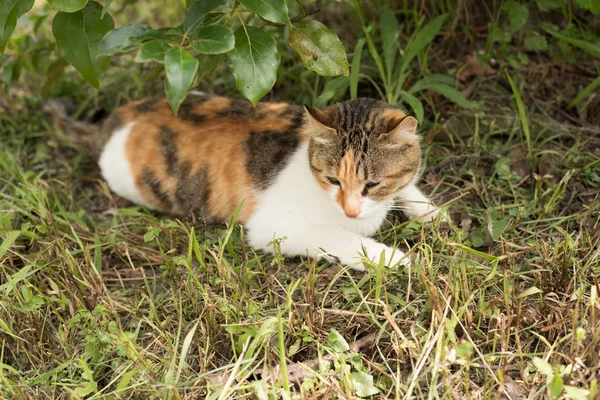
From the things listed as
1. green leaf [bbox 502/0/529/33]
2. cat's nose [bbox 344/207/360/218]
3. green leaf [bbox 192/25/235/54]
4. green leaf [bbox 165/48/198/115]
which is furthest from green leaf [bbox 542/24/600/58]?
green leaf [bbox 165/48/198/115]

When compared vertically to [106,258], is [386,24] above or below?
above

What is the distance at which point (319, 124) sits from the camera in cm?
236

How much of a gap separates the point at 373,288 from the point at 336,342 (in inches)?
10.1

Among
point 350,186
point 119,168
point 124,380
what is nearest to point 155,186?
point 119,168

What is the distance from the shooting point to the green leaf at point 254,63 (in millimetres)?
2037

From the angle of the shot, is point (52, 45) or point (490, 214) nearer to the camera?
point (490, 214)

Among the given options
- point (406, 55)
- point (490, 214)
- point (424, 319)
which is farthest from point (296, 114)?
point (424, 319)

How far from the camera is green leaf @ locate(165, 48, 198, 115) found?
67.5 inches

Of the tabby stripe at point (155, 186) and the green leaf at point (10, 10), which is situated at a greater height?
the green leaf at point (10, 10)

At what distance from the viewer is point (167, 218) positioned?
125 inches

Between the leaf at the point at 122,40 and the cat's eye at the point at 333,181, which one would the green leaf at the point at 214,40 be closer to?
the leaf at the point at 122,40

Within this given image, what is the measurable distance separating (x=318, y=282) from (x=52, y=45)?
223 centimetres

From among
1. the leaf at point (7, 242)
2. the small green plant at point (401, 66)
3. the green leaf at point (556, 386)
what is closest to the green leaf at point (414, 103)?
the small green plant at point (401, 66)

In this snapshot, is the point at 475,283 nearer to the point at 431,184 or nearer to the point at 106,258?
the point at 431,184
